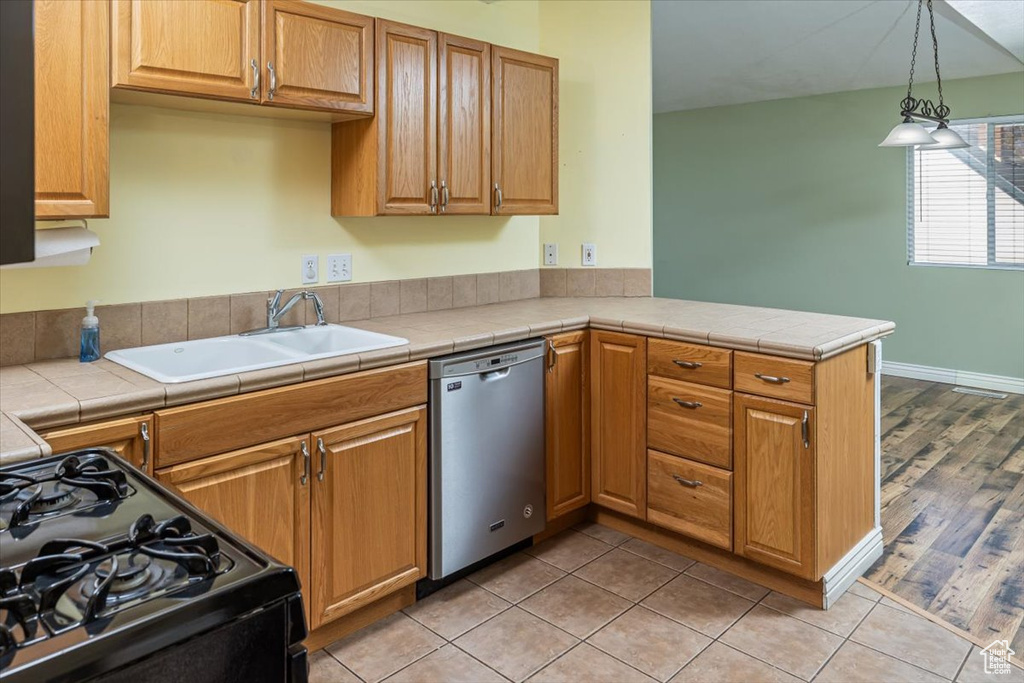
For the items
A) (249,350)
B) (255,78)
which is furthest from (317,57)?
(249,350)

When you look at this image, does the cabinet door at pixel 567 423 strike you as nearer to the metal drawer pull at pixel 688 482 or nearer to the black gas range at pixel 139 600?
the metal drawer pull at pixel 688 482

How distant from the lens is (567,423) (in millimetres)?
2945

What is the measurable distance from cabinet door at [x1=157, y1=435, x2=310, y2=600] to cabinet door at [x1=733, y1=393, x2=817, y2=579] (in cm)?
144

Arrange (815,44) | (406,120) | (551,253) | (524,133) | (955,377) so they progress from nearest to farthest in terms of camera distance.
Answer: (406,120)
(524,133)
(551,253)
(815,44)
(955,377)

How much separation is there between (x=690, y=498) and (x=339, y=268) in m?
1.57

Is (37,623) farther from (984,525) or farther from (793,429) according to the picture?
(984,525)

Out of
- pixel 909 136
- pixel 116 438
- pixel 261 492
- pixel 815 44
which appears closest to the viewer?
pixel 116 438

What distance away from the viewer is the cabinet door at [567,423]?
113 inches

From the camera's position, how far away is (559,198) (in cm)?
355

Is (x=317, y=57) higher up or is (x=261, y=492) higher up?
(x=317, y=57)

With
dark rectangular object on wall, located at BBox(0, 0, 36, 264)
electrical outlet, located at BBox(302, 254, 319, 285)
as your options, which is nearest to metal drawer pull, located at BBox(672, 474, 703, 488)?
electrical outlet, located at BBox(302, 254, 319, 285)

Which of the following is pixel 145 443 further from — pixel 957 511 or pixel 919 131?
pixel 919 131

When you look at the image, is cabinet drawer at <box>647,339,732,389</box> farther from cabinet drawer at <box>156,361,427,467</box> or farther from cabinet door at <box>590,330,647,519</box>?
cabinet drawer at <box>156,361,427,467</box>

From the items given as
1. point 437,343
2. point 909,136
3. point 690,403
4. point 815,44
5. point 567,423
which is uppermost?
point 815,44
